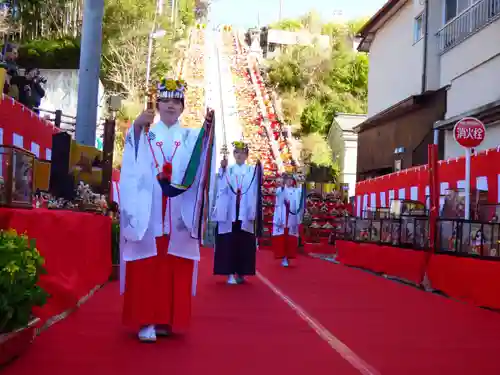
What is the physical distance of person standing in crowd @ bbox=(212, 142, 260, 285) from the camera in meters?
8.84

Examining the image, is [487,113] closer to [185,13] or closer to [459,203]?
[459,203]

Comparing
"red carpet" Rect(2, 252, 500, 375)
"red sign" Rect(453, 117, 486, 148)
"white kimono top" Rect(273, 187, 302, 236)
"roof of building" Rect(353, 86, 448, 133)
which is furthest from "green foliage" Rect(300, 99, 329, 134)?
"red carpet" Rect(2, 252, 500, 375)

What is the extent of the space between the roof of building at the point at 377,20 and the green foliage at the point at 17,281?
1628 centimetres

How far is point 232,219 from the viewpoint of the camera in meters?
8.94

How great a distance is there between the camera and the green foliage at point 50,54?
83.1ft

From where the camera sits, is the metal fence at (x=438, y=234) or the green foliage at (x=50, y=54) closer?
the metal fence at (x=438, y=234)

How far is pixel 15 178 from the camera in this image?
174 inches

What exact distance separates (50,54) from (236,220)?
742 inches

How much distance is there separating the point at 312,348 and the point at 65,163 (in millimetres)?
3466

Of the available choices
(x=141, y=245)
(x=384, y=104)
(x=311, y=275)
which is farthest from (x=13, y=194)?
(x=384, y=104)

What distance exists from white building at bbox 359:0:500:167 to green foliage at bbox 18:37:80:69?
11.3m

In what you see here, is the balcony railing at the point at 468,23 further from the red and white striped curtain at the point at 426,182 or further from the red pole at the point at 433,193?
the red pole at the point at 433,193

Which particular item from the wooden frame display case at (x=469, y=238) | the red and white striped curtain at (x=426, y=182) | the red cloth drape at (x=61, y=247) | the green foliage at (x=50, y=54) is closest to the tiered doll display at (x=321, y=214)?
the red and white striped curtain at (x=426, y=182)

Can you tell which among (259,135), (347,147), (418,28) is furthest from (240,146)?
(259,135)
